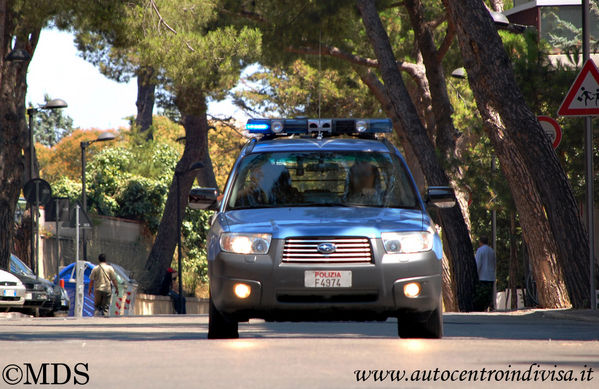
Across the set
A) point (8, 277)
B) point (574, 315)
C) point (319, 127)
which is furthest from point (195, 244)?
point (319, 127)

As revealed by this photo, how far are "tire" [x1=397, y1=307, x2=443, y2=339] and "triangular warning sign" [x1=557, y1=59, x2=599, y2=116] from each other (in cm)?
554

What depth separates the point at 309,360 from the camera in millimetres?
8914

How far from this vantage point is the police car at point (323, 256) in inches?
402

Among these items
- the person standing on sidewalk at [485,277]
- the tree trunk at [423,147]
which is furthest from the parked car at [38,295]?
the person standing on sidewalk at [485,277]

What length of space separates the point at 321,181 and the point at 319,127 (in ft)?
4.25

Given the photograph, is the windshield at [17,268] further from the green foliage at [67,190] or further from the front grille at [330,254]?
the green foliage at [67,190]

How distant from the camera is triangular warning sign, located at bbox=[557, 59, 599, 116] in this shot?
623 inches

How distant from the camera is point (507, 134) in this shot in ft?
62.1

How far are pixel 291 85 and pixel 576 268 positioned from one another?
93.7 ft

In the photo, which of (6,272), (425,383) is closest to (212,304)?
(425,383)

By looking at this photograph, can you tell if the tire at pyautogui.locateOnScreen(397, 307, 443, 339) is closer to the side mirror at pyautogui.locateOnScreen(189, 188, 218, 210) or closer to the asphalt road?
the asphalt road

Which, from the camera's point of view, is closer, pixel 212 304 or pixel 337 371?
pixel 337 371

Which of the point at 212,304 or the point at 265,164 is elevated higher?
the point at 265,164

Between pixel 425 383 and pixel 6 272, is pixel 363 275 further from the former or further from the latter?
pixel 6 272
